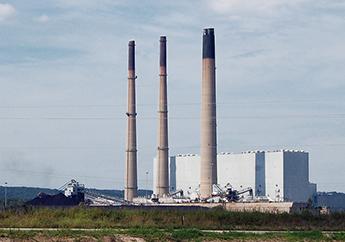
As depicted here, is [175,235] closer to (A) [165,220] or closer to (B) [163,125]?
(A) [165,220]

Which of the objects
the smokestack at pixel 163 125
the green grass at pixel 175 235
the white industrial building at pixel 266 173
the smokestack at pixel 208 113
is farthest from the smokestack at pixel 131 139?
the green grass at pixel 175 235

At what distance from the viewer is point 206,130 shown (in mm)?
84812

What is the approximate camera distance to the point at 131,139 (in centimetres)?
9806

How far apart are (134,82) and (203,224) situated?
196 ft

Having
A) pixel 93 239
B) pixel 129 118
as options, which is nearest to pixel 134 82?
pixel 129 118

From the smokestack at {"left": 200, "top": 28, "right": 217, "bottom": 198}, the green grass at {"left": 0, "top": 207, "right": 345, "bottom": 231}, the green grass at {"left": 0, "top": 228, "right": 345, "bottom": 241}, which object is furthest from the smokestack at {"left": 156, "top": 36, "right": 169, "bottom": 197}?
the green grass at {"left": 0, "top": 228, "right": 345, "bottom": 241}

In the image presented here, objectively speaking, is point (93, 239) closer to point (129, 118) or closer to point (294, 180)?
point (129, 118)

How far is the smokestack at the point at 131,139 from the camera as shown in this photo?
321 ft

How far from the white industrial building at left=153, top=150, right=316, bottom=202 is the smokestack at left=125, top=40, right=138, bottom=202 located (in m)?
11.4

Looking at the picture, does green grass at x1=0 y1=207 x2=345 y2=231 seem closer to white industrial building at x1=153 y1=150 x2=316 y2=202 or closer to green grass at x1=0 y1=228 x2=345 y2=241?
green grass at x1=0 y1=228 x2=345 y2=241

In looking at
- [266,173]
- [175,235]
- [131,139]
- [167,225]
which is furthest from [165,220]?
[266,173]

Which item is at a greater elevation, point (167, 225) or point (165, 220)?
point (165, 220)

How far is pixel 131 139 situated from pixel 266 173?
21.7 metres

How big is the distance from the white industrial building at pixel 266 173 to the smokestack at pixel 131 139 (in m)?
11.4
